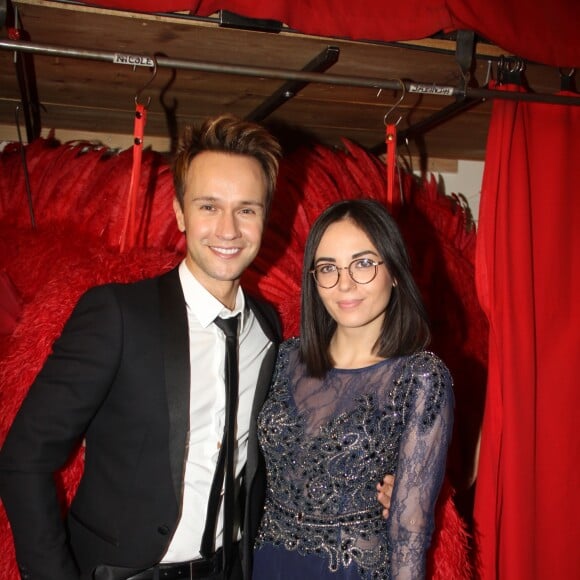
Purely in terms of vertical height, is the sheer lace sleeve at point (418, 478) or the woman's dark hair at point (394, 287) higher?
the woman's dark hair at point (394, 287)

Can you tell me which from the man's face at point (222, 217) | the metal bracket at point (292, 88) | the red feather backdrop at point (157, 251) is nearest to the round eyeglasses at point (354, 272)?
the man's face at point (222, 217)

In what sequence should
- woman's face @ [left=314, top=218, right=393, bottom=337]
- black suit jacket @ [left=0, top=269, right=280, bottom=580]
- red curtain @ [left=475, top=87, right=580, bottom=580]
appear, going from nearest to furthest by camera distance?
1. black suit jacket @ [left=0, top=269, right=280, bottom=580]
2. woman's face @ [left=314, top=218, right=393, bottom=337]
3. red curtain @ [left=475, top=87, right=580, bottom=580]

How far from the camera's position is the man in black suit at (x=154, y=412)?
109 centimetres

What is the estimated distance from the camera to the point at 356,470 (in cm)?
125

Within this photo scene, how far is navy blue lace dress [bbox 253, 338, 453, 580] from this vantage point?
1.17 meters

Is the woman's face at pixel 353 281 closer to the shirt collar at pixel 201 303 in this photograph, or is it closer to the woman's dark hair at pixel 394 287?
the woman's dark hair at pixel 394 287

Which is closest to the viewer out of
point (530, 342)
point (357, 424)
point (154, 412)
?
point (154, 412)

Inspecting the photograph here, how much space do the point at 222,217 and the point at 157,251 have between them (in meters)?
0.33

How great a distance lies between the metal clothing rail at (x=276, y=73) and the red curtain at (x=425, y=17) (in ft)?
0.28

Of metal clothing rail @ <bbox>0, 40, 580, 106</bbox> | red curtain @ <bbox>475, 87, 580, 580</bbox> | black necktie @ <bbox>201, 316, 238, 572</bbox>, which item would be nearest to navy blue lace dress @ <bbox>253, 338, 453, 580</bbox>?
black necktie @ <bbox>201, 316, 238, 572</bbox>

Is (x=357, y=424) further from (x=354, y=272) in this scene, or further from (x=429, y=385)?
(x=354, y=272)

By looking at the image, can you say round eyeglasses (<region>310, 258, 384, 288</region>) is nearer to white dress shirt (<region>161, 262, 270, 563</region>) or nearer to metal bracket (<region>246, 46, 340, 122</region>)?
white dress shirt (<region>161, 262, 270, 563</region>)

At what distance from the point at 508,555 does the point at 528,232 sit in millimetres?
758

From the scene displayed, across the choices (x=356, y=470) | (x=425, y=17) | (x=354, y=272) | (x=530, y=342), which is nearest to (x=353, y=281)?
(x=354, y=272)
